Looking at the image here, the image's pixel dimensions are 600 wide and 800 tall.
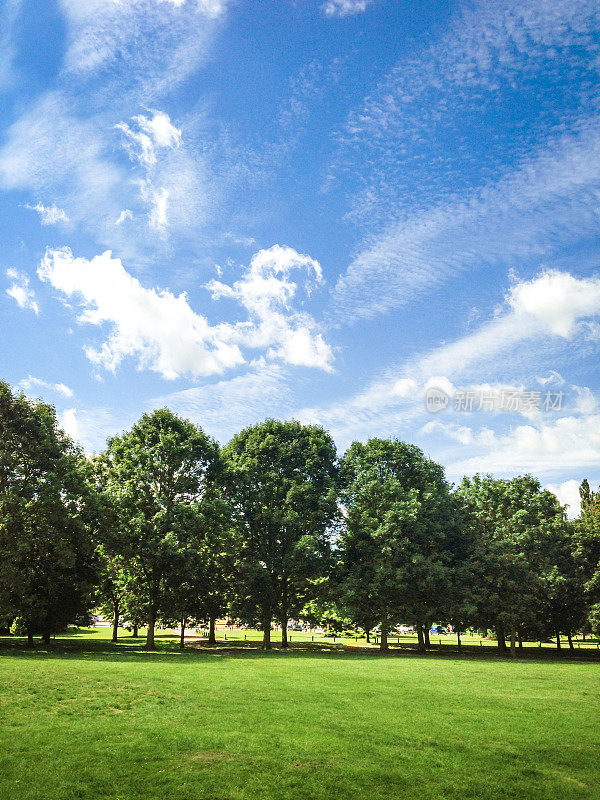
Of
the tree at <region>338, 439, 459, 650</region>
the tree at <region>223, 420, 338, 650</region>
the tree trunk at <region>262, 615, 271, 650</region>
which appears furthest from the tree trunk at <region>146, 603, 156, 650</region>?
the tree at <region>338, 439, 459, 650</region>

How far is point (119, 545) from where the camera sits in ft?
160

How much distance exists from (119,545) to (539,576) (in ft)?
141

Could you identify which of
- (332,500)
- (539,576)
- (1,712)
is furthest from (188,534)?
(539,576)

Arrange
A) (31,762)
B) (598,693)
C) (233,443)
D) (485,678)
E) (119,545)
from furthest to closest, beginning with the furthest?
(233,443) → (119,545) → (485,678) → (598,693) → (31,762)

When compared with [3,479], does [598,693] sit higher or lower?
lower

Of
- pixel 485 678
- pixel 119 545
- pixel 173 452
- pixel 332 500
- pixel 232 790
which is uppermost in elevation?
pixel 173 452

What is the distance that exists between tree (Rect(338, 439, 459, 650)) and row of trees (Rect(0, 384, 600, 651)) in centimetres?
18

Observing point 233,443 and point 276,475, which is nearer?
point 276,475

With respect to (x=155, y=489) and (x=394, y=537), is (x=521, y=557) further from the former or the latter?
(x=155, y=489)

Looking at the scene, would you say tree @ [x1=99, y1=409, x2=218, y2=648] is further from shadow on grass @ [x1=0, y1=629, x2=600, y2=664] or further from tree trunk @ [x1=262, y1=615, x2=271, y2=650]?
tree trunk @ [x1=262, y1=615, x2=271, y2=650]

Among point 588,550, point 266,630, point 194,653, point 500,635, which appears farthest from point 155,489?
point 588,550

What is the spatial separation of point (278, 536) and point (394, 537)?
487 inches

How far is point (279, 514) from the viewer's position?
56.2 meters

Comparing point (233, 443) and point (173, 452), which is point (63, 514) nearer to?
point (173, 452)
